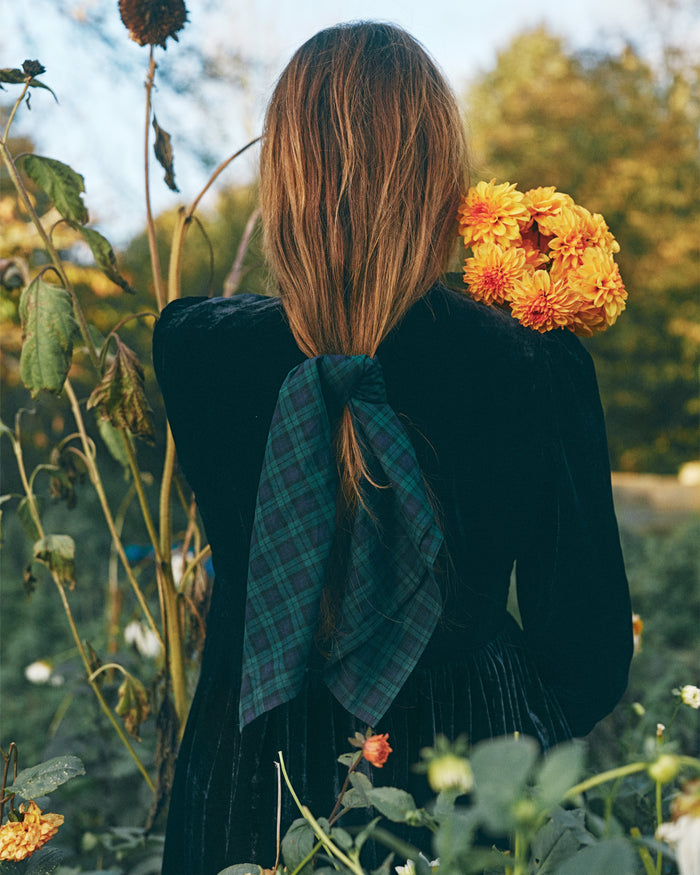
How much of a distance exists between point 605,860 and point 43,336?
0.98 m

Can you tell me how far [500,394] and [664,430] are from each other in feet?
27.7

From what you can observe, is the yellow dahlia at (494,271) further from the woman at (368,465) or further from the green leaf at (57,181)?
the green leaf at (57,181)

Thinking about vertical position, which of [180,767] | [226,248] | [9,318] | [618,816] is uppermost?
[226,248]

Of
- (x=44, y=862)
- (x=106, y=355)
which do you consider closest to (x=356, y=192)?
(x=106, y=355)

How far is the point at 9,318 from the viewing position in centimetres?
132

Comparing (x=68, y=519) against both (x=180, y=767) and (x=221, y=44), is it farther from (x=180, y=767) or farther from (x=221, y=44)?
(x=180, y=767)

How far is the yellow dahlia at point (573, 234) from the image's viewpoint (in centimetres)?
98

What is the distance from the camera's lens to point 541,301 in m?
0.93

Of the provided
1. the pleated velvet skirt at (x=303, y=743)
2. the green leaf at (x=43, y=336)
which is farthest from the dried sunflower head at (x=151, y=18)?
the pleated velvet skirt at (x=303, y=743)

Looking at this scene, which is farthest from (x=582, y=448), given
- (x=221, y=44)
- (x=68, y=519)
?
(x=68, y=519)

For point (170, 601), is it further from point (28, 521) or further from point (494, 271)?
point (494, 271)

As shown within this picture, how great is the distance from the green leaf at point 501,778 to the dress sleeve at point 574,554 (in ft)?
1.93

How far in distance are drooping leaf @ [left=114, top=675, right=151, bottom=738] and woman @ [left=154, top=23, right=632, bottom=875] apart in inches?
Answer: 8.9

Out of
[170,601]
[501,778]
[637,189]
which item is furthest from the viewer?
[637,189]
